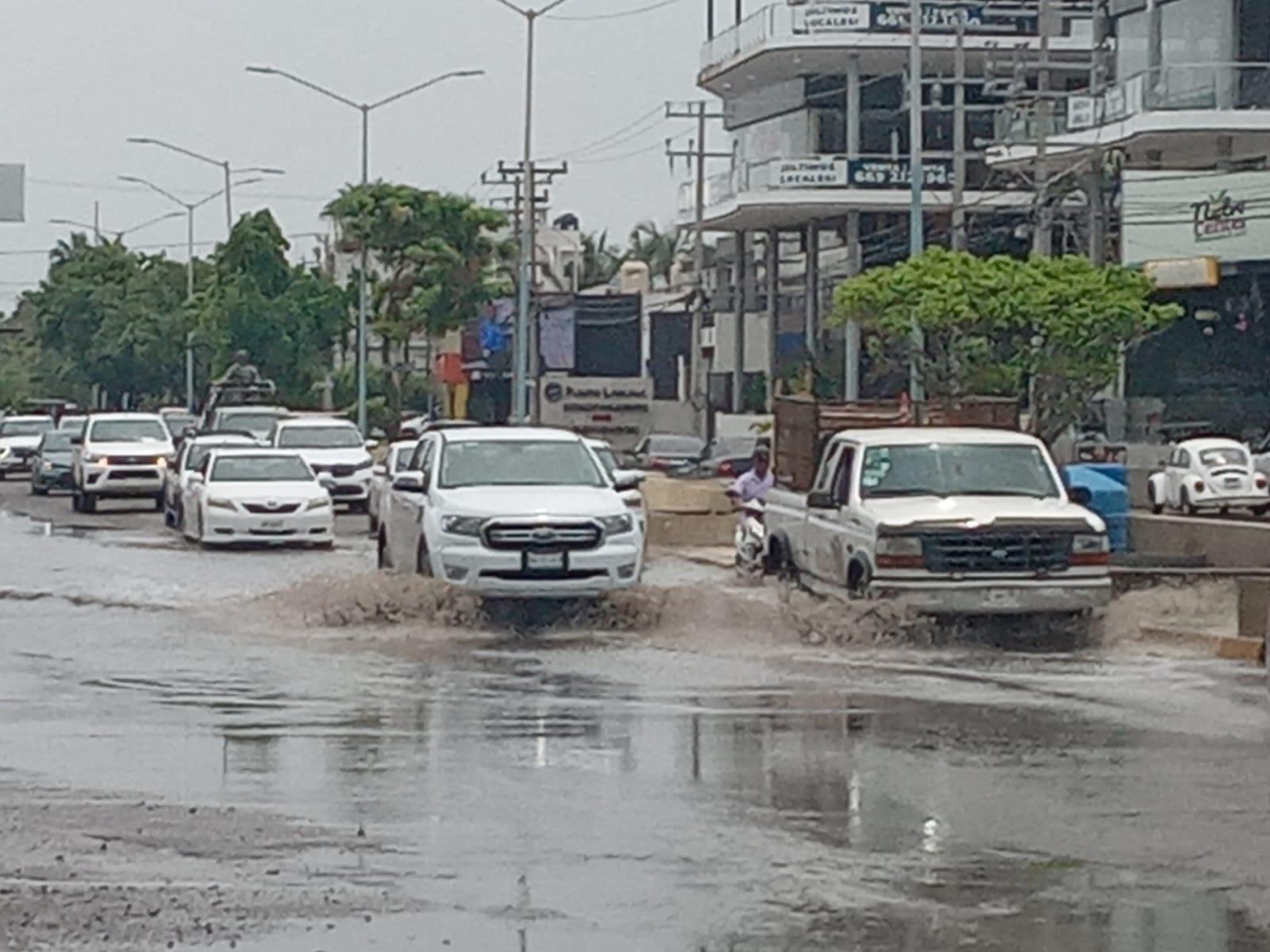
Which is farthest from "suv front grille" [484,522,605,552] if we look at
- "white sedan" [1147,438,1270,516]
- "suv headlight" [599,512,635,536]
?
"white sedan" [1147,438,1270,516]

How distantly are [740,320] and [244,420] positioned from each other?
28.4 m

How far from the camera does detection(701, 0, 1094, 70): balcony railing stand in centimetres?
6794

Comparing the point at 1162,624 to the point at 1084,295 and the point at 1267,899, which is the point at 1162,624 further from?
the point at 1084,295

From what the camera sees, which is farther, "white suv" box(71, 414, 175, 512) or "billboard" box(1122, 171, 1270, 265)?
"billboard" box(1122, 171, 1270, 265)

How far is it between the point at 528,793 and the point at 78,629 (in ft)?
34.9

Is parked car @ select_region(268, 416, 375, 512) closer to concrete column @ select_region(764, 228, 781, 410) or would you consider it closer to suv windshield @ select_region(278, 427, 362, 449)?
suv windshield @ select_region(278, 427, 362, 449)

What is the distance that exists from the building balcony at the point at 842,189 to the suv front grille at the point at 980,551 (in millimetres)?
48846

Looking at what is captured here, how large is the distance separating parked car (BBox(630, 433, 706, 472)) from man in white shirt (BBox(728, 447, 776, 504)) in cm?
2948

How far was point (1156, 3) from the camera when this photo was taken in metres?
59.2

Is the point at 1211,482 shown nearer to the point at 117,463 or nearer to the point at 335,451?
the point at 335,451

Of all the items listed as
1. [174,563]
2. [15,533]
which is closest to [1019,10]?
[15,533]

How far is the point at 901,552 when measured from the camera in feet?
66.3

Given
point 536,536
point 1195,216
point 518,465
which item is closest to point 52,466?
point 1195,216

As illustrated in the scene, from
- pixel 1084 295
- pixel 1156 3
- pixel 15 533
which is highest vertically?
pixel 1156 3
